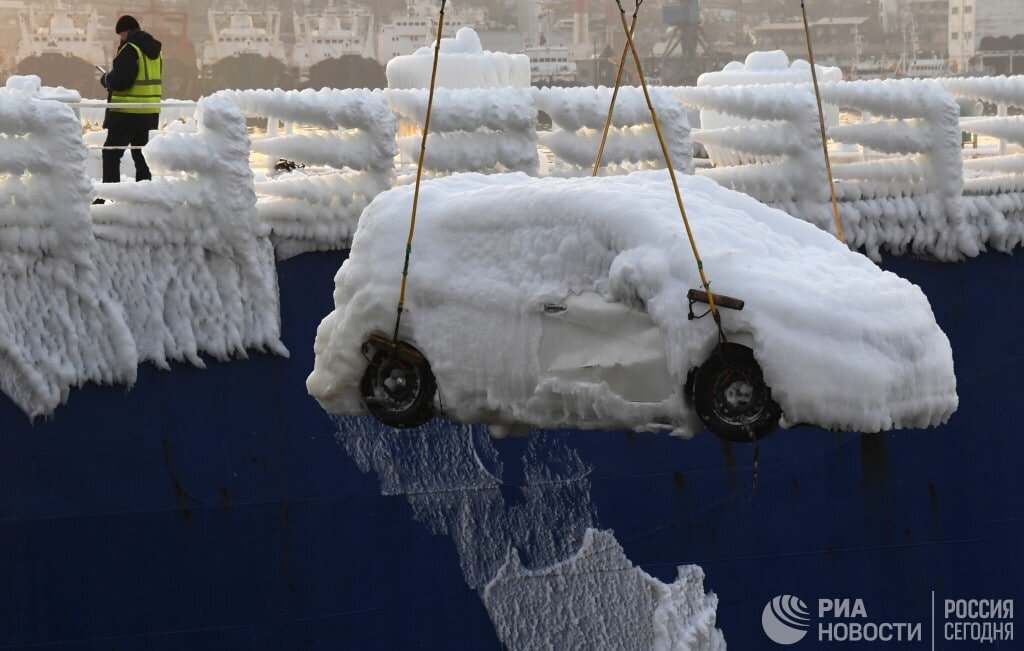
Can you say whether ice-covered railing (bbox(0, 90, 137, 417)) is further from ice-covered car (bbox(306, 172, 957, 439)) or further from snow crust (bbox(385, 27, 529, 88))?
snow crust (bbox(385, 27, 529, 88))

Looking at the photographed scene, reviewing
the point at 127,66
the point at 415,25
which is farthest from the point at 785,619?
the point at 415,25

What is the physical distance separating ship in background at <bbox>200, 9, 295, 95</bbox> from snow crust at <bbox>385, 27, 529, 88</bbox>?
52.2 meters

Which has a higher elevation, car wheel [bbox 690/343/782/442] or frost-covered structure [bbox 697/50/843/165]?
frost-covered structure [bbox 697/50/843/165]

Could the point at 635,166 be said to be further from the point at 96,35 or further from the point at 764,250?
the point at 96,35

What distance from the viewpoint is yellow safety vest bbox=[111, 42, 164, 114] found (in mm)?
12430

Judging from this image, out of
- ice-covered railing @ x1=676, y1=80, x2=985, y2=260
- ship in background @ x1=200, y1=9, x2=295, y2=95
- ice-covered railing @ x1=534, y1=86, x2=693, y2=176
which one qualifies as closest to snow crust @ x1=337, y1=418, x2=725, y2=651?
ice-covered railing @ x1=534, y1=86, x2=693, y2=176

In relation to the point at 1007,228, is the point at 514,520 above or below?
below

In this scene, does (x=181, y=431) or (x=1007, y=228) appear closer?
(x=181, y=431)

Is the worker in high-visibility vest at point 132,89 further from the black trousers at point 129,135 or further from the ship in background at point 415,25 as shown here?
the ship in background at point 415,25

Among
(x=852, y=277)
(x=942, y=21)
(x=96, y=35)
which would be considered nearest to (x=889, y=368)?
(x=852, y=277)

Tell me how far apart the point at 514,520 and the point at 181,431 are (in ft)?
7.51

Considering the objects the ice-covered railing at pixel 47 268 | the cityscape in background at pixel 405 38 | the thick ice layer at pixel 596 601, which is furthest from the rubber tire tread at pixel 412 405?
the cityscape in background at pixel 405 38

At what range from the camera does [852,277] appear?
7.54m

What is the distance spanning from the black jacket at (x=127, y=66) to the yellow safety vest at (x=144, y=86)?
30mm
